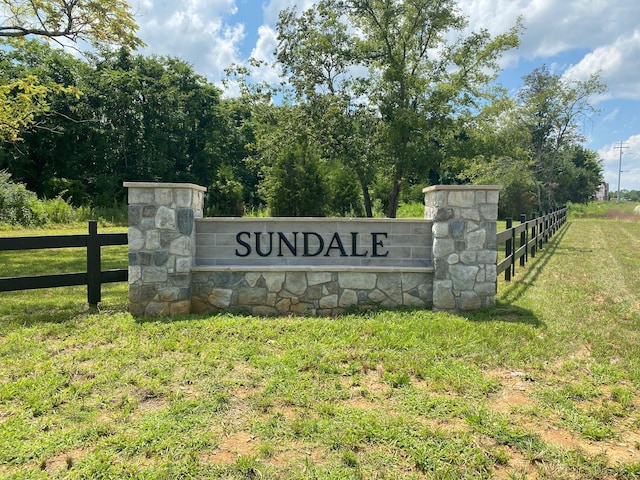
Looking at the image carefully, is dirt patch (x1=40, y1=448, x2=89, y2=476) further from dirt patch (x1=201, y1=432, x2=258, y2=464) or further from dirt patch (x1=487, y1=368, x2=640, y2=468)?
dirt patch (x1=487, y1=368, x2=640, y2=468)

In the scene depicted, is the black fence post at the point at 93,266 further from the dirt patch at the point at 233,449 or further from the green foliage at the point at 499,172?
the green foliage at the point at 499,172

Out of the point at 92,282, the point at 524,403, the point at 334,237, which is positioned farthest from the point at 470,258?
the point at 92,282

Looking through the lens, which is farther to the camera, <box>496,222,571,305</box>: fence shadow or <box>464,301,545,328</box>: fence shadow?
<box>496,222,571,305</box>: fence shadow

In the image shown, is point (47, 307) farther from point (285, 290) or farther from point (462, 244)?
point (462, 244)

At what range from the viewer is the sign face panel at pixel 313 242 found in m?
5.75

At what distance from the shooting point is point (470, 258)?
557cm

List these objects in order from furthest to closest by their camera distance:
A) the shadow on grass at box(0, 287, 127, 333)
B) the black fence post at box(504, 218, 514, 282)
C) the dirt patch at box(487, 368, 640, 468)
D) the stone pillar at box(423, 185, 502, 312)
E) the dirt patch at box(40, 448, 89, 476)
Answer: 1. the black fence post at box(504, 218, 514, 282)
2. the stone pillar at box(423, 185, 502, 312)
3. the shadow on grass at box(0, 287, 127, 333)
4. the dirt patch at box(487, 368, 640, 468)
5. the dirt patch at box(40, 448, 89, 476)

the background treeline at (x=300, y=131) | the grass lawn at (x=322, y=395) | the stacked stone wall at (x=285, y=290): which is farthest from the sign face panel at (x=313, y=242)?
the background treeline at (x=300, y=131)

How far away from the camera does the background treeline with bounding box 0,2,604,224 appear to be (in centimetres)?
1391

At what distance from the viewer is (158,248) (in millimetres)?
5414

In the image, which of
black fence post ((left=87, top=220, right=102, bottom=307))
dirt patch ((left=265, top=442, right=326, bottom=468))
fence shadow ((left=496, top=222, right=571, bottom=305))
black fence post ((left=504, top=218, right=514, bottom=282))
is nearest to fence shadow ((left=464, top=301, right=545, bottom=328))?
fence shadow ((left=496, top=222, right=571, bottom=305))

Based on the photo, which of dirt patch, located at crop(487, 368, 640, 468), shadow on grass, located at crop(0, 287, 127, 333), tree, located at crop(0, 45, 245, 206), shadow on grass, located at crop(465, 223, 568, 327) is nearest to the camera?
dirt patch, located at crop(487, 368, 640, 468)

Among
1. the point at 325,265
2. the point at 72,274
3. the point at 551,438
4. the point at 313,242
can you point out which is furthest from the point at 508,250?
the point at 72,274

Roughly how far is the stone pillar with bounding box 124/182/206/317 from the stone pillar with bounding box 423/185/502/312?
10.3ft
